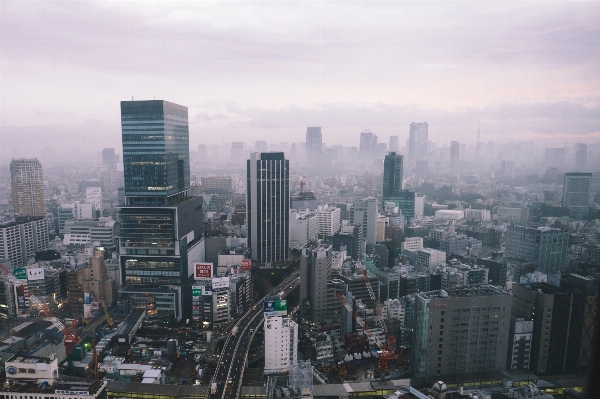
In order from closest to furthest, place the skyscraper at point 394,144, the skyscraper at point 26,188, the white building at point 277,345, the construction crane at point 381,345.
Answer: the white building at point 277,345
the construction crane at point 381,345
the skyscraper at point 26,188
the skyscraper at point 394,144

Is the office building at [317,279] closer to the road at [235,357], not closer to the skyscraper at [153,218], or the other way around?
the road at [235,357]

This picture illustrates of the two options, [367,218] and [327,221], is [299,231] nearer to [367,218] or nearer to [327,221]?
[327,221]

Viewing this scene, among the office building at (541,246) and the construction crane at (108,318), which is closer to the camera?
the construction crane at (108,318)

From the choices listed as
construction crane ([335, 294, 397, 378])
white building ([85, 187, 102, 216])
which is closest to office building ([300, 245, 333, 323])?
construction crane ([335, 294, 397, 378])

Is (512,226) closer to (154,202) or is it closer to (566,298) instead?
(566,298)

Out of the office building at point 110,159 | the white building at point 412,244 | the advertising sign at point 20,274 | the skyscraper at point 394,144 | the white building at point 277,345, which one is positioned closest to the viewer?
the white building at point 277,345

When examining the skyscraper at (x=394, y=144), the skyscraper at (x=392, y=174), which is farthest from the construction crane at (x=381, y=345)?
the skyscraper at (x=392, y=174)

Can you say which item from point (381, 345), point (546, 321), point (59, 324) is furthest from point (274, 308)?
point (59, 324)

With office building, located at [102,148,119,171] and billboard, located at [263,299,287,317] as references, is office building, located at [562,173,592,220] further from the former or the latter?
office building, located at [102,148,119,171]
